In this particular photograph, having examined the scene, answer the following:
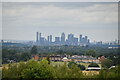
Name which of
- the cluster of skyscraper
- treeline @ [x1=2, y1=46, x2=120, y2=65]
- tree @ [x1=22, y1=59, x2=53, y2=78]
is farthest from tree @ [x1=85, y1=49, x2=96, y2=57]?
tree @ [x1=22, y1=59, x2=53, y2=78]

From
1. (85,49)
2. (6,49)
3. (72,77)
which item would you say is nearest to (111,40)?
(85,49)

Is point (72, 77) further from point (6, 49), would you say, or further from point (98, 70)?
point (6, 49)

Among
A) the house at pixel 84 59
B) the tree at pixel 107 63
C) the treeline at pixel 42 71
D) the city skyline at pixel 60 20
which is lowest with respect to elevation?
the treeline at pixel 42 71

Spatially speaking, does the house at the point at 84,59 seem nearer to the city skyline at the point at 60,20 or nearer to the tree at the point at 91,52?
the tree at the point at 91,52

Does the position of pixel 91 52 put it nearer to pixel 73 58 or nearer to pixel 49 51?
pixel 73 58

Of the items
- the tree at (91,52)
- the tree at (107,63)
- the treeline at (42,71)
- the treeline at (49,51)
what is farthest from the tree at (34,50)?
the tree at (107,63)

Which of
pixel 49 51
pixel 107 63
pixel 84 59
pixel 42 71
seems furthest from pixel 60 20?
pixel 107 63
